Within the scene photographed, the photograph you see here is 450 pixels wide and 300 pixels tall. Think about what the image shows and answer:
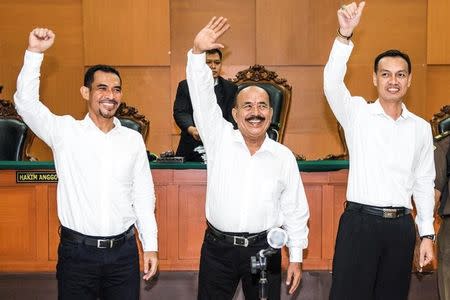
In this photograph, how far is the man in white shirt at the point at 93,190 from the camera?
2.29 meters

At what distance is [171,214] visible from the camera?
324 cm

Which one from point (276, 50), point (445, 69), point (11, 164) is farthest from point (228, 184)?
point (445, 69)

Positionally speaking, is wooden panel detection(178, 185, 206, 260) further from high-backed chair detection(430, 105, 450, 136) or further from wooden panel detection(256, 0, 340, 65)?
wooden panel detection(256, 0, 340, 65)

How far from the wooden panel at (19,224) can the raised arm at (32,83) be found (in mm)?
991

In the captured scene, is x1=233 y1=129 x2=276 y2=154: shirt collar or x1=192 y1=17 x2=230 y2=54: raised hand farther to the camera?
x1=233 y1=129 x2=276 y2=154: shirt collar

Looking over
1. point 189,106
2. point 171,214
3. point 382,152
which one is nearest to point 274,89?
point 189,106

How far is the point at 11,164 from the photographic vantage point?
3250 millimetres

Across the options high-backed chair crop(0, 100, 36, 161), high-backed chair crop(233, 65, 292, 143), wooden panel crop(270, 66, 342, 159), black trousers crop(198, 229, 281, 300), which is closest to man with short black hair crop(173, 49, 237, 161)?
high-backed chair crop(233, 65, 292, 143)

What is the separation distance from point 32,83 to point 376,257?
4.70ft

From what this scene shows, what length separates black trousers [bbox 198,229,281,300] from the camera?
235 centimetres

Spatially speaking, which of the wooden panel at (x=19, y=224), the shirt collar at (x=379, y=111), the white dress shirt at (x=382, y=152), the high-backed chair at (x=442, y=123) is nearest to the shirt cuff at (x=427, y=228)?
the white dress shirt at (x=382, y=152)

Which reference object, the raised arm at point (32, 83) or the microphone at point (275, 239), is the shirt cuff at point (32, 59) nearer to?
the raised arm at point (32, 83)

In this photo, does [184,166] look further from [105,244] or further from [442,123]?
[442,123]

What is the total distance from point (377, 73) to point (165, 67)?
3.39m
